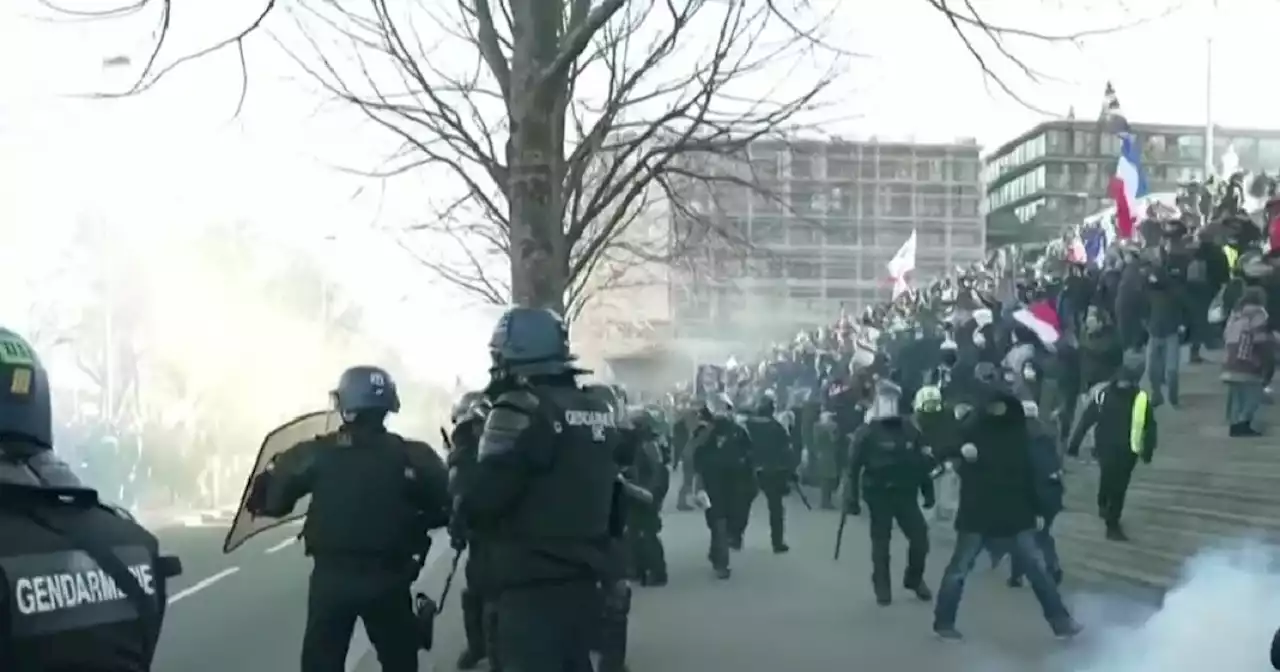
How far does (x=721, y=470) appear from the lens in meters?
16.1

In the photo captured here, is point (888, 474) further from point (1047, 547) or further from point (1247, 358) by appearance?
point (1247, 358)

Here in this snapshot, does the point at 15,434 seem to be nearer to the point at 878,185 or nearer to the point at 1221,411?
the point at 1221,411

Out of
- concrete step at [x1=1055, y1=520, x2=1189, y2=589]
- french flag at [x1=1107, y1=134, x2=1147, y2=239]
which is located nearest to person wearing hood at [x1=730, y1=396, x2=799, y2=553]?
concrete step at [x1=1055, y1=520, x2=1189, y2=589]

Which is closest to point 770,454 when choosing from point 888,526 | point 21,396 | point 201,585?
point 888,526

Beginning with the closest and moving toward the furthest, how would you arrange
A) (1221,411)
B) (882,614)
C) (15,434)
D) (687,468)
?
(15,434), (882,614), (1221,411), (687,468)

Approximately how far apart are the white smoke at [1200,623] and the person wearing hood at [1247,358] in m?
1.96

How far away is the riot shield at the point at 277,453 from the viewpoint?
6473 millimetres

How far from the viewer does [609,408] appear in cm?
551

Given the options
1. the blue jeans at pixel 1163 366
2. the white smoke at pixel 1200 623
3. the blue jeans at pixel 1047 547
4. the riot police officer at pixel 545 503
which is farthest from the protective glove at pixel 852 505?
the riot police officer at pixel 545 503

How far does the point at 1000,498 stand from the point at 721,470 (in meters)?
5.82

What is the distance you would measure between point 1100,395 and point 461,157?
5989mm

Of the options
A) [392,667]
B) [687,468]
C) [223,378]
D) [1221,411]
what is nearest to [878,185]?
[223,378]

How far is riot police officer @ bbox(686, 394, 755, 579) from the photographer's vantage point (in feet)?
52.8

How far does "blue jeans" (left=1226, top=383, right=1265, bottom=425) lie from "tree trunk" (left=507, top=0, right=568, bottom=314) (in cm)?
733
